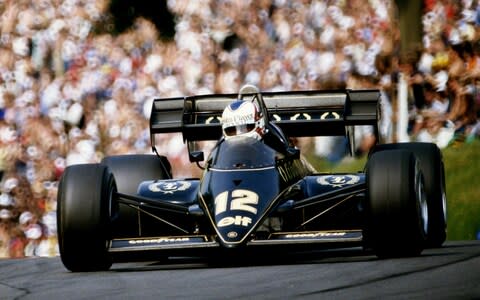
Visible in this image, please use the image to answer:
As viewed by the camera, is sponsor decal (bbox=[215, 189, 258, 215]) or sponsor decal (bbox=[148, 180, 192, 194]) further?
sponsor decal (bbox=[148, 180, 192, 194])

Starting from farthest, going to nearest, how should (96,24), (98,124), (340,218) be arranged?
(96,24)
(98,124)
(340,218)

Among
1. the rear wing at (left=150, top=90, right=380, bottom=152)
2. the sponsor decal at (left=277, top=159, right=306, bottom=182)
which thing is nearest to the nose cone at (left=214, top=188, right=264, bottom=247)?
the sponsor decal at (left=277, top=159, right=306, bottom=182)

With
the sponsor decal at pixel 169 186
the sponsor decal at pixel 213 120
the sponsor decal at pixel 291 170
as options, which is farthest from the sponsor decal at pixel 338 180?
the sponsor decal at pixel 213 120

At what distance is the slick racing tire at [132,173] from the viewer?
11.7 meters

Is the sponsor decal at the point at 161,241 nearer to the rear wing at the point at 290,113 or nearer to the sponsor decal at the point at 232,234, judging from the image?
the sponsor decal at the point at 232,234

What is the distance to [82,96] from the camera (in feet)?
59.3

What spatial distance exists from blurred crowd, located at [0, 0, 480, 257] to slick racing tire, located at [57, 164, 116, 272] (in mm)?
5856

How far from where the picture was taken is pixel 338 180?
10.4m

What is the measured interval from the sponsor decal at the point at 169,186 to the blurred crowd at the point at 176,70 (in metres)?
4.62

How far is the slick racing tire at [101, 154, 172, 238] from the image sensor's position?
38.2ft

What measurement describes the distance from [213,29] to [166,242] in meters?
8.63

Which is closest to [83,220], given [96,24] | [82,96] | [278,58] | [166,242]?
[166,242]

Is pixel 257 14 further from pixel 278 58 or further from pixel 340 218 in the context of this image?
pixel 340 218

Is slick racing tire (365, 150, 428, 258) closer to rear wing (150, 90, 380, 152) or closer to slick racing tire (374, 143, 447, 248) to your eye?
slick racing tire (374, 143, 447, 248)
